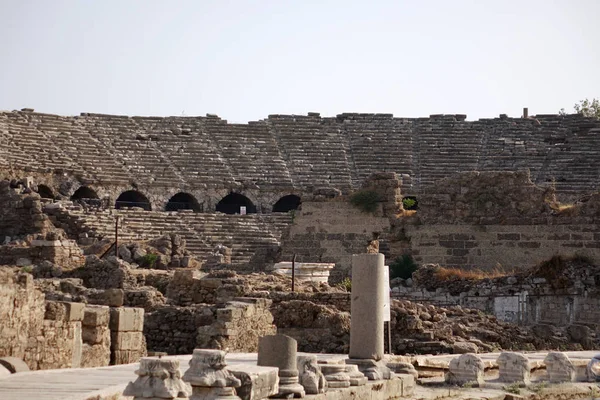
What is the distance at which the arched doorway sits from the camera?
41094 mm

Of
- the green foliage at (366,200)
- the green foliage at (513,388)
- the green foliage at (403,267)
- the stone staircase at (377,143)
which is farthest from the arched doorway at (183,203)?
the green foliage at (513,388)

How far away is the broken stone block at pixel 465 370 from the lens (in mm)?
14633

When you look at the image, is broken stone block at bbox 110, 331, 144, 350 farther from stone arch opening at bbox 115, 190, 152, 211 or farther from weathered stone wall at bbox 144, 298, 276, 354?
stone arch opening at bbox 115, 190, 152, 211

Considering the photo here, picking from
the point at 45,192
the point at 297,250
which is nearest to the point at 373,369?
the point at 297,250

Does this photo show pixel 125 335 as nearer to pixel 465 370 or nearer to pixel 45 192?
pixel 465 370

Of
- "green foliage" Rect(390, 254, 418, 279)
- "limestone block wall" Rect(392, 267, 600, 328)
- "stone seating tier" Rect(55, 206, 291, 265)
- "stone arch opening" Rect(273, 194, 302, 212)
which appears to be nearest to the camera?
"limestone block wall" Rect(392, 267, 600, 328)

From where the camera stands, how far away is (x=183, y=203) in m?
41.2

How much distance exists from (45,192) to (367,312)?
88.2 ft

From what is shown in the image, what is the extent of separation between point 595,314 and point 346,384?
491 inches

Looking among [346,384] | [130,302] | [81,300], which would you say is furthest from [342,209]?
[346,384]

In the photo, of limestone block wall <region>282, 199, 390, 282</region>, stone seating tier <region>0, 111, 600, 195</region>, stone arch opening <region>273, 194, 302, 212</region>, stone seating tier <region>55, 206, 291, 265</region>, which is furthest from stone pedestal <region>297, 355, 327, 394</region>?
stone arch opening <region>273, 194, 302, 212</region>

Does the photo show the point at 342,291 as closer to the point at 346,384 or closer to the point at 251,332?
the point at 251,332

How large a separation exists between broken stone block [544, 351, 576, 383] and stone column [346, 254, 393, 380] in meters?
2.93

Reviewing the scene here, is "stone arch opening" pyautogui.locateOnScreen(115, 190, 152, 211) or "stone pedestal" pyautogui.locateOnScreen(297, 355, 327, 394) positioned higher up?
"stone arch opening" pyautogui.locateOnScreen(115, 190, 152, 211)
